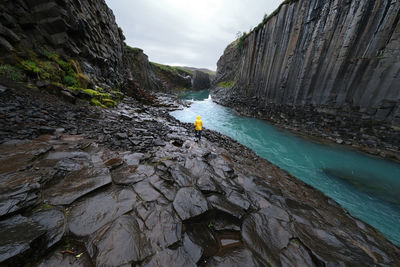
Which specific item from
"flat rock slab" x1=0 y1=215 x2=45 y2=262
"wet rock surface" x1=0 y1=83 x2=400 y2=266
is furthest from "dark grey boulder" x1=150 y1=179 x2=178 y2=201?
"flat rock slab" x1=0 y1=215 x2=45 y2=262

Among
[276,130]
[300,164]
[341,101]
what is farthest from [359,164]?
[276,130]

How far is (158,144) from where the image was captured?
5359mm

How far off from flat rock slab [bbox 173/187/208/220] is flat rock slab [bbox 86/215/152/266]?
76 cm

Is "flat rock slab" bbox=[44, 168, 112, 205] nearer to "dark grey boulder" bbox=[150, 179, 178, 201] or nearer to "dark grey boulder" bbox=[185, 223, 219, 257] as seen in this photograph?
"dark grey boulder" bbox=[150, 179, 178, 201]

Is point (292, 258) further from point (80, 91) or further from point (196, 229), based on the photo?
point (80, 91)

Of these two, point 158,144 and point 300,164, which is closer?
point 158,144

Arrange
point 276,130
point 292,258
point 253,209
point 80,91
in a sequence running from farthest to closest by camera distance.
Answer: point 276,130 → point 80,91 → point 253,209 → point 292,258

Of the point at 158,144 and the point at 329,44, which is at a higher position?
the point at 329,44

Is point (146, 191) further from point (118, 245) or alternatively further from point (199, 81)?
point (199, 81)

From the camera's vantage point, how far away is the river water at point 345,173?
5.02 metres

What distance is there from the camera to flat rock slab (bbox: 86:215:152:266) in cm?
174

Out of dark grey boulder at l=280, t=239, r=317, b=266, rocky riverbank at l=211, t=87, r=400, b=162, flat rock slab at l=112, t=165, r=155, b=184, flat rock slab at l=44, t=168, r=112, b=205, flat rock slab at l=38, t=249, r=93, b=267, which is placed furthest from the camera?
rocky riverbank at l=211, t=87, r=400, b=162

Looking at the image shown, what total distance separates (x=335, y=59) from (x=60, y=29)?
1963cm

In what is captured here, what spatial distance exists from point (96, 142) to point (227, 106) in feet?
74.5
